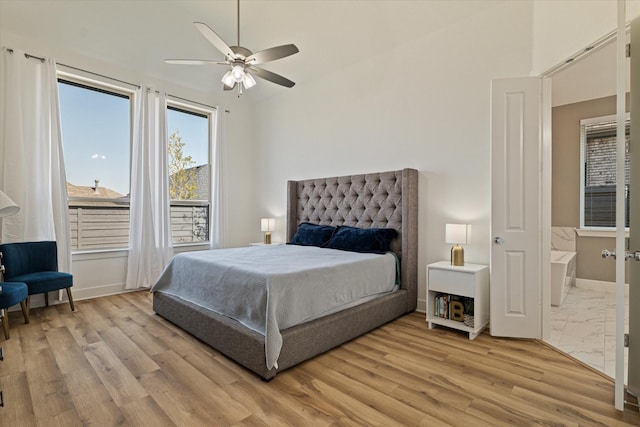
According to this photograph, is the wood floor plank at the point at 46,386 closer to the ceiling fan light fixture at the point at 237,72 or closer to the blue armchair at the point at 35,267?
the blue armchair at the point at 35,267

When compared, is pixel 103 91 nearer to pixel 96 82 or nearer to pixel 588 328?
pixel 96 82

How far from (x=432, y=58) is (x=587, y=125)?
9.39 ft

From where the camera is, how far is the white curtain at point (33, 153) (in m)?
3.40

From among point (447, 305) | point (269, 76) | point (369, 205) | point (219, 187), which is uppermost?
point (269, 76)

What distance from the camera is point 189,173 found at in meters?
5.12

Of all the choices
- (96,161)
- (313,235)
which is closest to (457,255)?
(313,235)

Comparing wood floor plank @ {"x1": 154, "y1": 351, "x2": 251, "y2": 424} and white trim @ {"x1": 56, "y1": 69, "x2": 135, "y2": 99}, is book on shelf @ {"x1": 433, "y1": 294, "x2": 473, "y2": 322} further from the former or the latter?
white trim @ {"x1": 56, "y1": 69, "x2": 135, "y2": 99}

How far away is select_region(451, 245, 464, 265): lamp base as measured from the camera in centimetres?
305

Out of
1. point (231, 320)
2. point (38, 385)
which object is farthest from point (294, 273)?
point (38, 385)

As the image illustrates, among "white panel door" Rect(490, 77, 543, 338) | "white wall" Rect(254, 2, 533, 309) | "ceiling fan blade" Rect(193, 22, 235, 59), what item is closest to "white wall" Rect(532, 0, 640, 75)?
"white wall" Rect(254, 2, 533, 309)

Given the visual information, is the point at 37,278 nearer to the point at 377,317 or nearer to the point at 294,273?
the point at 294,273

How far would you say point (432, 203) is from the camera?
3531 mm

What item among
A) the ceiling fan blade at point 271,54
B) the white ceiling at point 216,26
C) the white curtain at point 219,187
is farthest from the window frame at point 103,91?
the ceiling fan blade at point 271,54

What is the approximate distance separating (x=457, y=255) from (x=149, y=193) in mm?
4053
